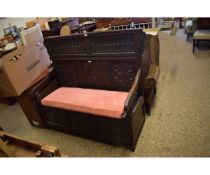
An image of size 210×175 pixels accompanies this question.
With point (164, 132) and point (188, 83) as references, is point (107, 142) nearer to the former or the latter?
point (164, 132)

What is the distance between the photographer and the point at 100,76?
2174 millimetres

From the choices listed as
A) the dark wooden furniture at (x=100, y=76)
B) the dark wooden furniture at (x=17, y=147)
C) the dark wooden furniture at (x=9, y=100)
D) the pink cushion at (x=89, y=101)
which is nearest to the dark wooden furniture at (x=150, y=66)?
the dark wooden furniture at (x=100, y=76)

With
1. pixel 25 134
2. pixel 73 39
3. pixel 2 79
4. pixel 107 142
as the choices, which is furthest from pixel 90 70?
pixel 25 134

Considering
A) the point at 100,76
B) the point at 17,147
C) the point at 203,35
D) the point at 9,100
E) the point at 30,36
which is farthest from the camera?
the point at 203,35

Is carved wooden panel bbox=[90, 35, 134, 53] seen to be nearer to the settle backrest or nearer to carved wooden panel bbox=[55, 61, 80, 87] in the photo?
the settle backrest

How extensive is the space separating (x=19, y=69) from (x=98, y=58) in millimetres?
1014

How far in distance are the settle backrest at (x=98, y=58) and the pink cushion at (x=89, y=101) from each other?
144 millimetres

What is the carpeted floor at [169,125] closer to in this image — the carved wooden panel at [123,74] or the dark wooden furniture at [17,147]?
the carved wooden panel at [123,74]

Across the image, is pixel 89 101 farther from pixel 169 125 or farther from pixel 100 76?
pixel 169 125

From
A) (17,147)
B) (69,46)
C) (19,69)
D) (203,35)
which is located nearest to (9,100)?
(19,69)

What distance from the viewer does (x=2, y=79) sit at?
2186 mm

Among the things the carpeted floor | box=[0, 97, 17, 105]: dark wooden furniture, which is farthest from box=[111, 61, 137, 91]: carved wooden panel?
box=[0, 97, 17, 105]: dark wooden furniture
